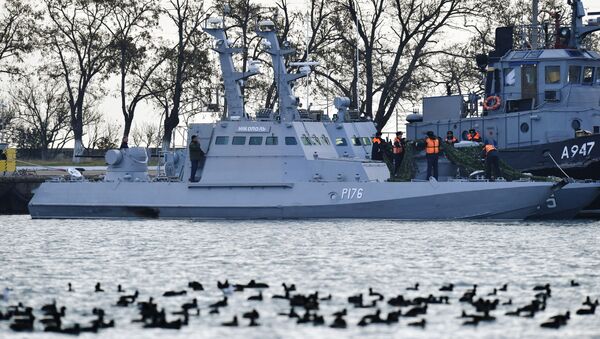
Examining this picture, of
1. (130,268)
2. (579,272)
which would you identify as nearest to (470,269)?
(579,272)

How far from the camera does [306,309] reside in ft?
87.8

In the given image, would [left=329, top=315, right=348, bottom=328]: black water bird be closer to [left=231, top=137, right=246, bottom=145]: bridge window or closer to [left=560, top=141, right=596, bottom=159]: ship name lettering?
[left=231, top=137, right=246, bottom=145]: bridge window

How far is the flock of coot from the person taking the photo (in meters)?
25.6

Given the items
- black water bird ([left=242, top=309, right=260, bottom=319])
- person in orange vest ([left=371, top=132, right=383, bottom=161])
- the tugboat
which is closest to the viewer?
black water bird ([left=242, top=309, right=260, bottom=319])

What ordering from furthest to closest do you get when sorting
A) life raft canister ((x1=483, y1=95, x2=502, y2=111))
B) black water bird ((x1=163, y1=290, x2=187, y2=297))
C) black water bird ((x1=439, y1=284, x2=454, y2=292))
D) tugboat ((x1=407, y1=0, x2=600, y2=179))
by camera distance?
life raft canister ((x1=483, y1=95, x2=502, y2=111)), tugboat ((x1=407, y1=0, x2=600, y2=179)), black water bird ((x1=439, y1=284, x2=454, y2=292)), black water bird ((x1=163, y1=290, x2=187, y2=297))

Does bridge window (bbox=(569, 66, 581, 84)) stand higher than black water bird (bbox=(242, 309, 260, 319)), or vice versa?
bridge window (bbox=(569, 66, 581, 84))

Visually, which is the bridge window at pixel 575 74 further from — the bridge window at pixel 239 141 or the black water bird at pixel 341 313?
the black water bird at pixel 341 313

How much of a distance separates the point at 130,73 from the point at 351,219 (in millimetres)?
30408

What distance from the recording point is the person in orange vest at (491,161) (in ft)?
156

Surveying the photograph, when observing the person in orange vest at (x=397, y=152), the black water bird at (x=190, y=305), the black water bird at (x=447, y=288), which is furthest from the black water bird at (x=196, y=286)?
the person in orange vest at (x=397, y=152)

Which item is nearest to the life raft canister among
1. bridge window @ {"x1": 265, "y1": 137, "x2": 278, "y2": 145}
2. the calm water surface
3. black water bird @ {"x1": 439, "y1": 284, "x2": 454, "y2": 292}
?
the calm water surface

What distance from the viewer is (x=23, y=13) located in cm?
7806

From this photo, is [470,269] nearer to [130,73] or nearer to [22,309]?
[22,309]

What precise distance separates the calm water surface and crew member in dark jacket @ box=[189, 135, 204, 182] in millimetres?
1713
